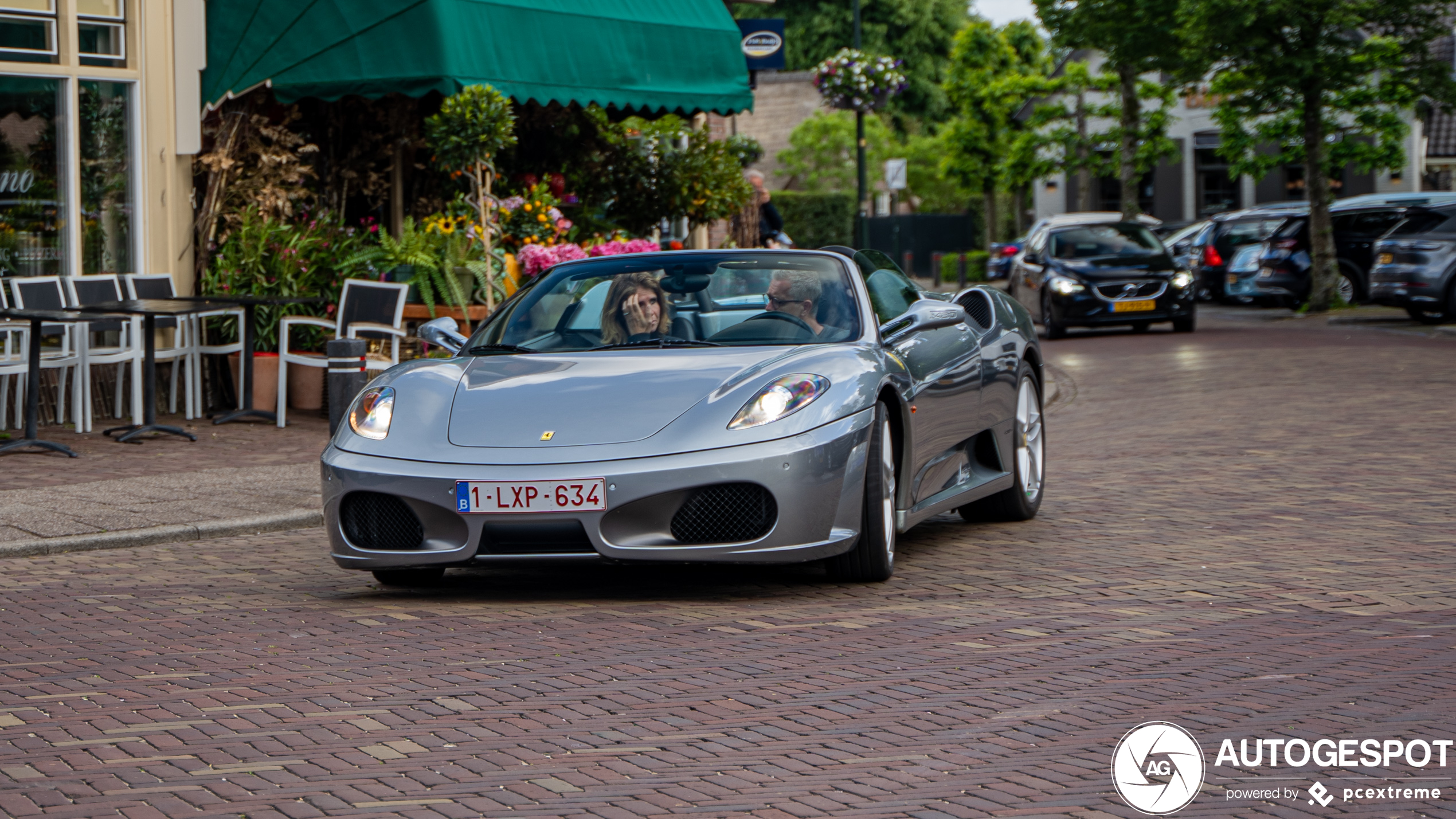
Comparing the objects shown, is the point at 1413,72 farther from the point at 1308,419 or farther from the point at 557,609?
the point at 557,609

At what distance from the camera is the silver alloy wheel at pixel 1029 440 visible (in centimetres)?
852

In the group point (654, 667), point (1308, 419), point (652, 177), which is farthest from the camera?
point (652, 177)

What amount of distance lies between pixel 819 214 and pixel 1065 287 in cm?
3256

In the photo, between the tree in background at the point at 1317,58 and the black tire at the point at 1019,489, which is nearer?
the black tire at the point at 1019,489

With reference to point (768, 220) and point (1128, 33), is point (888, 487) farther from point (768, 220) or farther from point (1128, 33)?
point (1128, 33)

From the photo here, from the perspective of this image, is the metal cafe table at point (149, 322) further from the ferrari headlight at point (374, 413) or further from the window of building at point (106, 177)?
the ferrari headlight at point (374, 413)

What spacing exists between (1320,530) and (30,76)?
992 centimetres

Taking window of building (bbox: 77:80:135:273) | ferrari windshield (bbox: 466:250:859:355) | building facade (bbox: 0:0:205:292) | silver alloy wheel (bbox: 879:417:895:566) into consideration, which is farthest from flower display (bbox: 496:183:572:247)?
silver alloy wheel (bbox: 879:417:895:566)

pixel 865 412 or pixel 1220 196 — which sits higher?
pixel 1220 196

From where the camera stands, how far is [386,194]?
1648cm

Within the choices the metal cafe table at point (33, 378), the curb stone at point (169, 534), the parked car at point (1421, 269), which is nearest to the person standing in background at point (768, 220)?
the parked car at point (1421, 269)

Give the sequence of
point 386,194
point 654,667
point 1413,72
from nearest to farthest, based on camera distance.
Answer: point 654,667, point 386,194, point 1413,72

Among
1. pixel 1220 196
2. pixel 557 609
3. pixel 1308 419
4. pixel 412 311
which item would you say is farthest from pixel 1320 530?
pixel 1220 196

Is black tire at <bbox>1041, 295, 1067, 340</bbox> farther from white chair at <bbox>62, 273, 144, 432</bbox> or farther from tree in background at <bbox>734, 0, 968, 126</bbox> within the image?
tree in background at <bbox>734, 0, 968, 126</bbox>
